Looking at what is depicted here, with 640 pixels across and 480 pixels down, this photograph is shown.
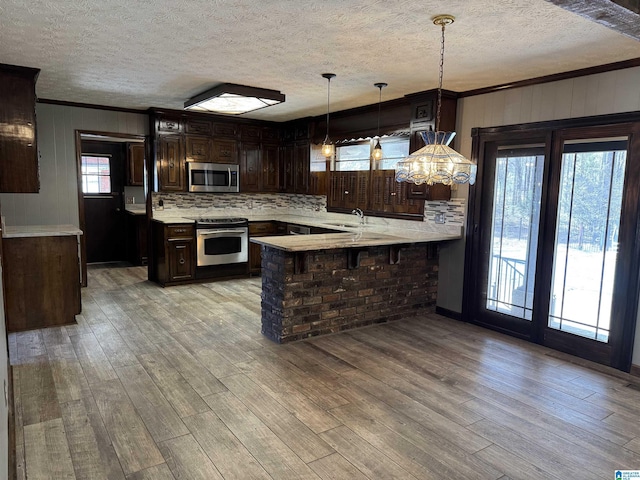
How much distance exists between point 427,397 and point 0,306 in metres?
2.79

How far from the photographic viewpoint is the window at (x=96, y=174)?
25.5 feet

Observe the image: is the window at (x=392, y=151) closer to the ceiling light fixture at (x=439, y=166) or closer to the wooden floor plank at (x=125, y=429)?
the ceiling light fixture at (x=439, y=166)

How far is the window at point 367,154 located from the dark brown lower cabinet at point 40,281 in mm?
3431

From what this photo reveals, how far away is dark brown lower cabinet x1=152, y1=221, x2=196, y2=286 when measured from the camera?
5973mm

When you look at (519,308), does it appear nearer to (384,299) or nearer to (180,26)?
(384,299)

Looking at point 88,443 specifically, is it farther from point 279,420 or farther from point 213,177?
point 213,177

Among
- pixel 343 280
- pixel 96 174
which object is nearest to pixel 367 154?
pixel 343 280

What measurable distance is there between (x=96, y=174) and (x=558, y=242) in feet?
23.9

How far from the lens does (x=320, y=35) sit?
300 centimetres

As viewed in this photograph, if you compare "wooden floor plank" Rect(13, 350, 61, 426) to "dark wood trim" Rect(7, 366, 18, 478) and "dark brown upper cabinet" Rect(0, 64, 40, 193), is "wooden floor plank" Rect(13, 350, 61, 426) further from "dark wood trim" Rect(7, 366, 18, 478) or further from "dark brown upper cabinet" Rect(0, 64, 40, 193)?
"dark brown upper cabinet" Rect(0, 64, 40, 193)

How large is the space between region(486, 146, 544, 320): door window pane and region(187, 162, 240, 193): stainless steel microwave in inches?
151

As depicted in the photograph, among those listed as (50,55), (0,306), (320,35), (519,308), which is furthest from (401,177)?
(50,55)

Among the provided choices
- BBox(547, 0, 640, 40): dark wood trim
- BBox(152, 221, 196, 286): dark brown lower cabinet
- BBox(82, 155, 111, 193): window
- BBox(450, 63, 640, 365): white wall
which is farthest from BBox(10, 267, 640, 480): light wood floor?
BBox(82, 155, 111, 193): window

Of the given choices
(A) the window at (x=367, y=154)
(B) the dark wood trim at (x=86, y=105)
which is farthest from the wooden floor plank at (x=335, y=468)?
(B) the dark wood trim at (x=86, y=105)
